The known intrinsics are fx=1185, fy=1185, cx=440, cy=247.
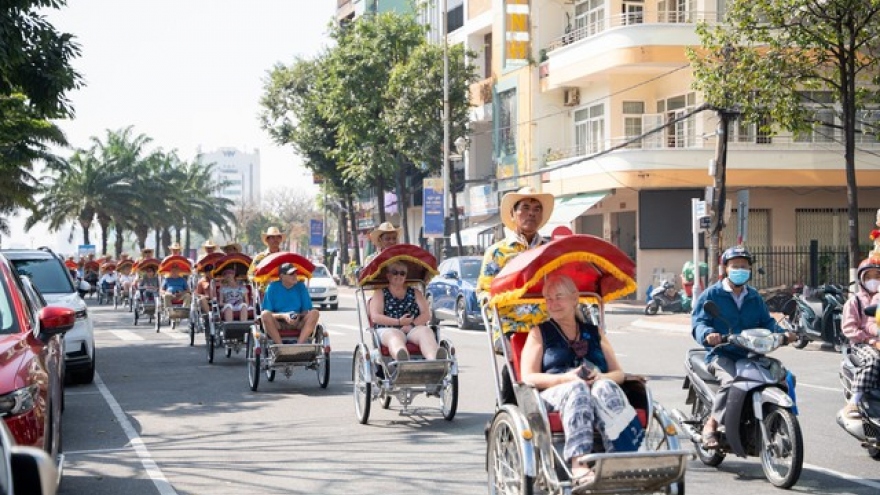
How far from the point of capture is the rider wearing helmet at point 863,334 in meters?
9.16

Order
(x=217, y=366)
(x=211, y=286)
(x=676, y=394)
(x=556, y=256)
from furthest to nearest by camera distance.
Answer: (x=211, y=286), (x=217, y=366), (x=676, y=394), (x=556, y=256)

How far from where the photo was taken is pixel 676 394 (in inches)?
544

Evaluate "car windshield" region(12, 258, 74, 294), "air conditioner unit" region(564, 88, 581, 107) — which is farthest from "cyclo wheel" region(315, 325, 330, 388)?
"air conditioner unit" region(564, 88, 581, 107)

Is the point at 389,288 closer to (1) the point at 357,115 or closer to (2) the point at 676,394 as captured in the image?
(2) the point at 676,394

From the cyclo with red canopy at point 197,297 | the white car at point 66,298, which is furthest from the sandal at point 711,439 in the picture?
the cyclo with red canopy at point 197,297

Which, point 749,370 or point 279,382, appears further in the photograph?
point 279,382

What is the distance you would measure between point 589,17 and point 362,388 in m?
33.5

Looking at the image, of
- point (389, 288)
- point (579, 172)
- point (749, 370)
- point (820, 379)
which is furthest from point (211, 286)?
point (579, 172)

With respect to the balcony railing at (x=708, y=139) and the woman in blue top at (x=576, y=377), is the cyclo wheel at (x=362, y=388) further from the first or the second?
the balcony railing at (x=708, y=139)

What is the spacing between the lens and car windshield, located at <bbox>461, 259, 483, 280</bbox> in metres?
28.7

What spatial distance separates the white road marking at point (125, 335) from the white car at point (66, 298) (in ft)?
26.7

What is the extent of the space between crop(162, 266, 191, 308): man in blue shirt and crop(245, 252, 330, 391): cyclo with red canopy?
1229cm

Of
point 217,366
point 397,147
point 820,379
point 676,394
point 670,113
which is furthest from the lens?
point 397,147

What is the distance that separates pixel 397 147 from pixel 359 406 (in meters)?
39.7
